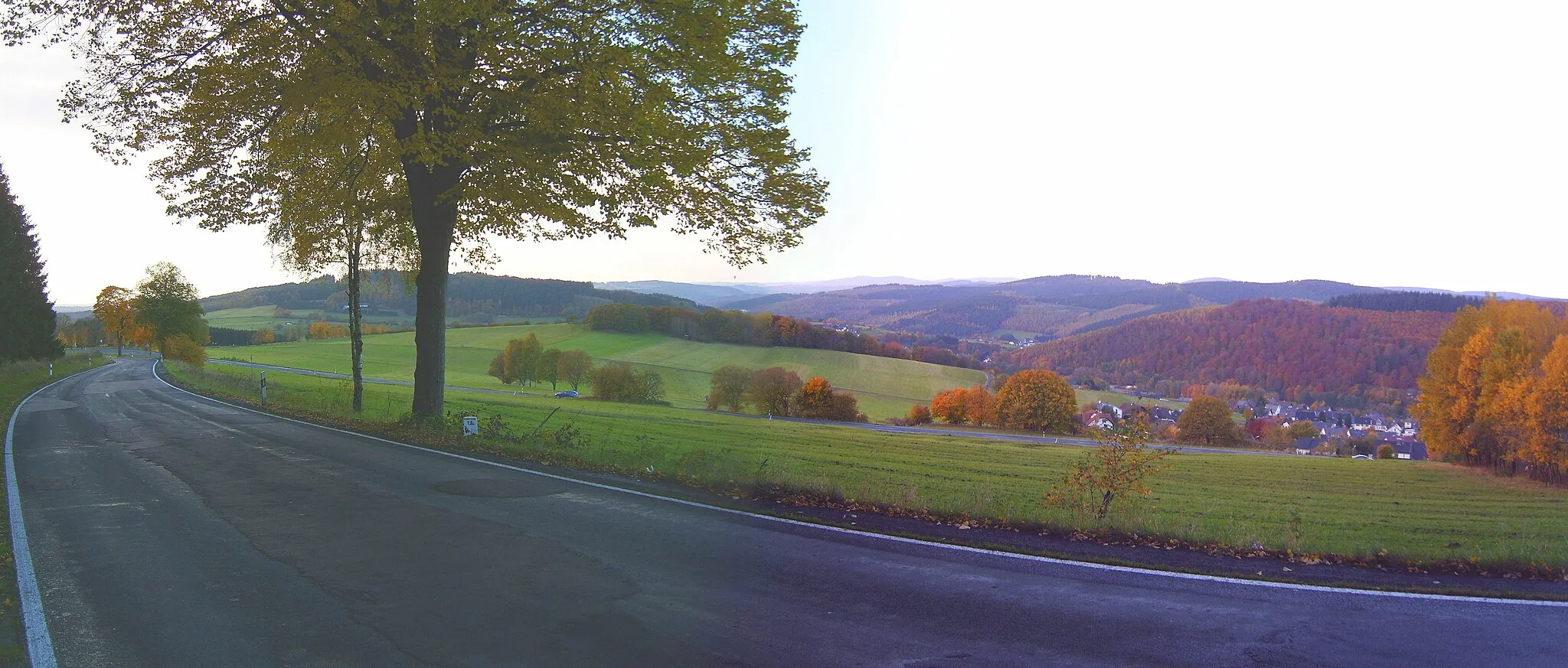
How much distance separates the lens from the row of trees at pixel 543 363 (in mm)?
69438

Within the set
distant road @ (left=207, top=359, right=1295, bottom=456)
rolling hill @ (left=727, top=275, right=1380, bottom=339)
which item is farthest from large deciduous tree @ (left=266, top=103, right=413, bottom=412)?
rolling hill @ (left=727, top=275, right=1380, bottom=339)

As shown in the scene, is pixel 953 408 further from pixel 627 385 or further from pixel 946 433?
pixel 627 385

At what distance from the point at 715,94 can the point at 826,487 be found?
7.36m

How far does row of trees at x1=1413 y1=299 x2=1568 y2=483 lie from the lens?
114 feet

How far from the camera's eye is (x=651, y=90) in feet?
39.9

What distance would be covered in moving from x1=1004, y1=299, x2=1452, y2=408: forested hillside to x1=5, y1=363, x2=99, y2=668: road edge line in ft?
147

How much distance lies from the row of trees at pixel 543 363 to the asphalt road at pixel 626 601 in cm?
6158

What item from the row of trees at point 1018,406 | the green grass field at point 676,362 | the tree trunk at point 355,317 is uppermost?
the tree trunk at point 355,317

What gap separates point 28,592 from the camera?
5516 millimetres

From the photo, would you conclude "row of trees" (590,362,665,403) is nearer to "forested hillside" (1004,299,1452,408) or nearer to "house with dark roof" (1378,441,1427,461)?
"forested hillside" (1004,299,1452,408)

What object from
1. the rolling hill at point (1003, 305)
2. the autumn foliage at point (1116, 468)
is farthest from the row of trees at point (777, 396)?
the autumn foliage at point (1116, 468)

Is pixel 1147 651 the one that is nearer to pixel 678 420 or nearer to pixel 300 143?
pixel 300 143

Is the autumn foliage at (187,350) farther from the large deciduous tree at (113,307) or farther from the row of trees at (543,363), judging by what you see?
the large deciduous tree at (113,307)

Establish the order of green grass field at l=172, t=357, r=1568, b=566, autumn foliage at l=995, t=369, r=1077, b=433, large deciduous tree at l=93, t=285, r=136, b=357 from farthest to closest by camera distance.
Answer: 1. large deciduous tree at l=93, t=285, r=136, b=357
2. autumn foliage at l=995, t=369, r=1077, b=433
3. green grass field at l=172, t=357, r=1568, b=566
